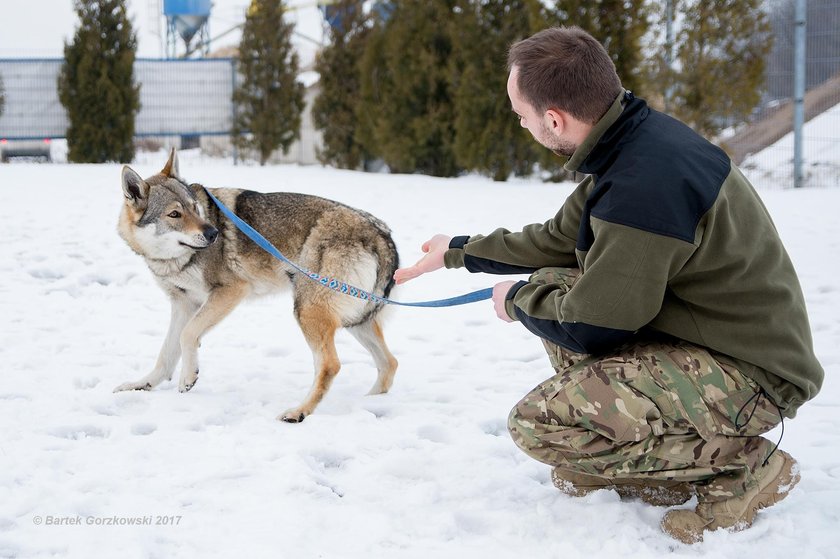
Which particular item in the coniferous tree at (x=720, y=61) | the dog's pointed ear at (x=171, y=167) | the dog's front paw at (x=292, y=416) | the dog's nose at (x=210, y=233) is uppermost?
the coniferous tree at (x=720, y=61)

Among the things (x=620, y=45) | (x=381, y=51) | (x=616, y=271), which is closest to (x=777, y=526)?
(x=616, y=271)

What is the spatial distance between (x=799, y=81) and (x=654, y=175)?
28.5 ft

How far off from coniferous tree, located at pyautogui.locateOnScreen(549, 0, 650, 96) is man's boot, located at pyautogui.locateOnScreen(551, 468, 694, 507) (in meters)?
8.32

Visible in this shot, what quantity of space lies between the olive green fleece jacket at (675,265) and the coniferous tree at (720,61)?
8.49 meters

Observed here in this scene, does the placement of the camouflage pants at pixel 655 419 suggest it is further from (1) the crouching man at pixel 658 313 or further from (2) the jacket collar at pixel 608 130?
(2) the jacket collar at pixel 608 130

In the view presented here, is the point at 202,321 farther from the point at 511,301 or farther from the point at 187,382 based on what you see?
the point at 511,301

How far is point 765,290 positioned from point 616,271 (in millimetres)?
460

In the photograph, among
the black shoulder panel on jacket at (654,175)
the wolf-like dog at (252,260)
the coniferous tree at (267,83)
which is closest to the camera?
the black shoulder panel on jacket at (654,175)

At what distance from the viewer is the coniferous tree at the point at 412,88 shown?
11766 millimetres

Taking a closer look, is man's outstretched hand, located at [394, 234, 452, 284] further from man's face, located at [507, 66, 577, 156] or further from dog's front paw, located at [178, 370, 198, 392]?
dog's front paw, located at [178, 370, 198, 392]

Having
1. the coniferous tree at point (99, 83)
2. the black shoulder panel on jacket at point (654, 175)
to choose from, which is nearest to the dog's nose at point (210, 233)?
the black shoulder panel on jacket at point (654, 175)

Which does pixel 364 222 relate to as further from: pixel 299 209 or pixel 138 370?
pixel 138 370

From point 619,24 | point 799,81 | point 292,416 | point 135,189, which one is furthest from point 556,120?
point 619,24

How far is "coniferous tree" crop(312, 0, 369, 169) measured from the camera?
1357cm
